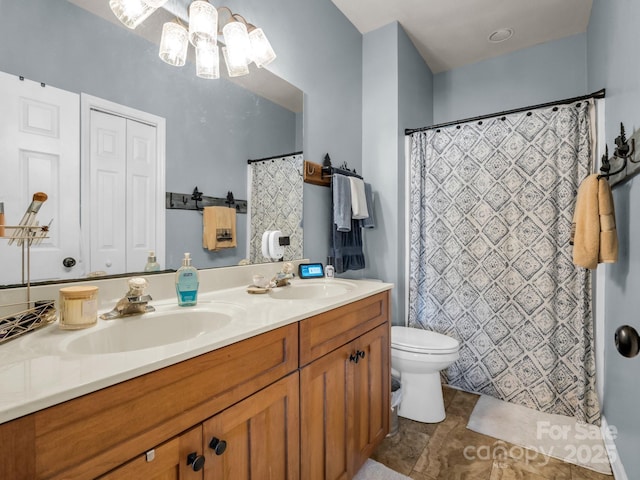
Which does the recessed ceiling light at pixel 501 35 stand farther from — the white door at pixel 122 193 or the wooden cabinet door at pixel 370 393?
the white door at pixel 122 193

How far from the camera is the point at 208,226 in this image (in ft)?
4.49

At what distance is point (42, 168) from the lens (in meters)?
0.92

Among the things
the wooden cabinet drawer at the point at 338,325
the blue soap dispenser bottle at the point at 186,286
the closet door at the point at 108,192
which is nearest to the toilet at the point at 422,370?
the wooden cabinet drawer at the point at 338,325

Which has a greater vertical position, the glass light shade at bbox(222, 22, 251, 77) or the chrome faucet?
the glass light shade at bbox(222, 22, 251, 77)

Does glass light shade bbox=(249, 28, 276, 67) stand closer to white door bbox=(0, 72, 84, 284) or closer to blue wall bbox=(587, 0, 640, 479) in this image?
white door bbox=(0, 72, 84, 284)

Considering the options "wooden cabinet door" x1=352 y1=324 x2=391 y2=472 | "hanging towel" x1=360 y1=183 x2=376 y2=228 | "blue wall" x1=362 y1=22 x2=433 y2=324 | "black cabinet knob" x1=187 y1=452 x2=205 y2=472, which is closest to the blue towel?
"hanging towel" x1=360 y1=183 x2=376 y2=228

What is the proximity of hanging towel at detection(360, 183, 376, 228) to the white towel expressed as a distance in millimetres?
77

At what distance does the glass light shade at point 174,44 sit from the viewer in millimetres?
1211

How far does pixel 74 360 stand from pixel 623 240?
1951mm

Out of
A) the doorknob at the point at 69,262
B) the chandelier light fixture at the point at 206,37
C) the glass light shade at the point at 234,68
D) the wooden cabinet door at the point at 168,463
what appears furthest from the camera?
the glass light shade at the point at 234,68

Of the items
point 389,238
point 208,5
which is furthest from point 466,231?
point 208,5

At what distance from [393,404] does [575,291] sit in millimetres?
1243

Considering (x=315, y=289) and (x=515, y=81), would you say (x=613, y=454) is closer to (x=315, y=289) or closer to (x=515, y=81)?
(x=315, y=289)

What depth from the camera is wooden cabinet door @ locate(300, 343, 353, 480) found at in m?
1.06
